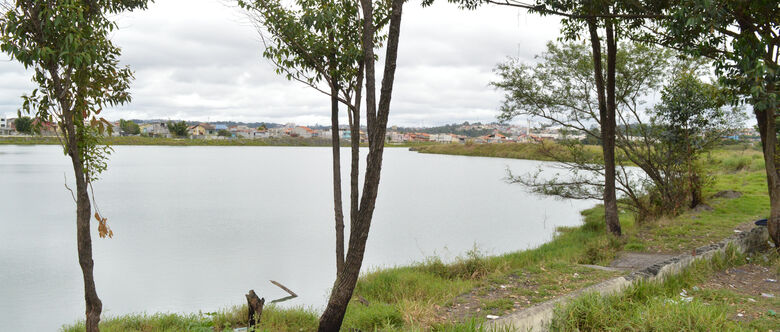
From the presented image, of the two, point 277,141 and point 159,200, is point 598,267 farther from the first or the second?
point 277,141

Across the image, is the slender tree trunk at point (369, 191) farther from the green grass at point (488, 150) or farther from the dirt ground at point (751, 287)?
the green grass at point (488, 150)

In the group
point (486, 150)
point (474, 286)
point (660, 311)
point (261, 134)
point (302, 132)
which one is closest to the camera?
point (660, 311)

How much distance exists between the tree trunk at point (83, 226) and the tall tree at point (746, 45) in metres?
6.35

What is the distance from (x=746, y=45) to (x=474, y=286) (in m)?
4.47

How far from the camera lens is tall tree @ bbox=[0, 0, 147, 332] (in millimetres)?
4695

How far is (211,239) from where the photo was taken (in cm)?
1525

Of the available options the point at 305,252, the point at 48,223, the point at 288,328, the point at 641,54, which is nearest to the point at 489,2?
the point at 288,328

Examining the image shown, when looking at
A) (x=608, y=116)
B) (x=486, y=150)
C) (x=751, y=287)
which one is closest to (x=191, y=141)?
(x=486, y=150)

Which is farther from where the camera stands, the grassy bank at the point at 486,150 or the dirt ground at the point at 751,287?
the grassy bank at the point at 486,150

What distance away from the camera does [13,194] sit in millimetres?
23719

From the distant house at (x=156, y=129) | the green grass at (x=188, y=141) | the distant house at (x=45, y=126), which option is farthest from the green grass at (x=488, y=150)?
the distant house at (x=156, y=129)

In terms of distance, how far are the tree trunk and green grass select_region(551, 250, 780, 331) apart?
4646 millimetres

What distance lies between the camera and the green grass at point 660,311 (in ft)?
14.2

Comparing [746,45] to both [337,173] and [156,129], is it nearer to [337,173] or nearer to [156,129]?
[337,173]
